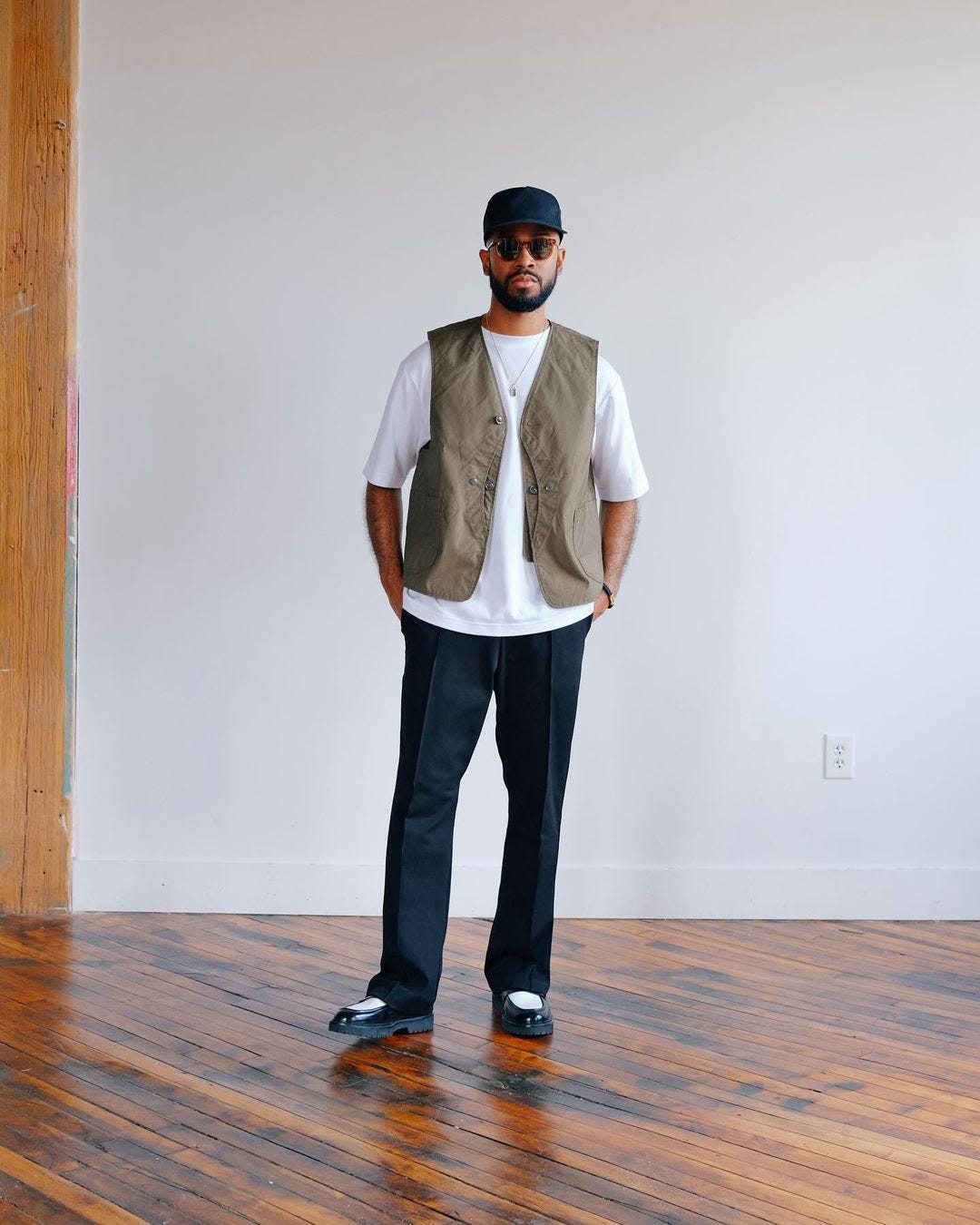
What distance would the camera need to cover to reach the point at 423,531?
2.28 metres

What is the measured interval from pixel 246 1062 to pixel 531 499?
1.05 m

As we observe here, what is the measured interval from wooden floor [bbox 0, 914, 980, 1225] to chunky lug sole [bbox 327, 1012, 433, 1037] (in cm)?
2

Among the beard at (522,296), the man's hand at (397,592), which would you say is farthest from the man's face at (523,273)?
the man's hand at (397,592)

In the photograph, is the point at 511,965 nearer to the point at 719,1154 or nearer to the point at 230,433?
the point at 719,1154

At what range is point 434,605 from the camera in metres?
2.25

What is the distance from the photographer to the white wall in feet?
9.80

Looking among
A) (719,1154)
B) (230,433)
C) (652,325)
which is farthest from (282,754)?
(719,1154)

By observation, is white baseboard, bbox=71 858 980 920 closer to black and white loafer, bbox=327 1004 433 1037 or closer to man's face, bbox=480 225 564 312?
black and white loafer, bbox=327 1004 433 1037

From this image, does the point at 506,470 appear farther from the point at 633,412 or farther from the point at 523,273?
the point at 633,412

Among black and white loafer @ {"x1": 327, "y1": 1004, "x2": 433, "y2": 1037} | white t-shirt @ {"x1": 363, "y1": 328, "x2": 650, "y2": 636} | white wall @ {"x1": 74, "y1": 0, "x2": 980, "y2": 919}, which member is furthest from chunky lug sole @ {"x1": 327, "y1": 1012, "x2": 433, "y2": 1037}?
white wall @ {"x1": 74, "y1": 0, "x2": 980, "y2": 919}

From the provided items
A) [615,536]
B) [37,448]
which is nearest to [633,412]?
[615,536]

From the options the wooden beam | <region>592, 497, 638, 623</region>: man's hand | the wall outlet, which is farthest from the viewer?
the wall outlet

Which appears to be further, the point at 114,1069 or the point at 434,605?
the point at 434,605

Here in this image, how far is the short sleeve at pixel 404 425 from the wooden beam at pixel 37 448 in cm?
100
